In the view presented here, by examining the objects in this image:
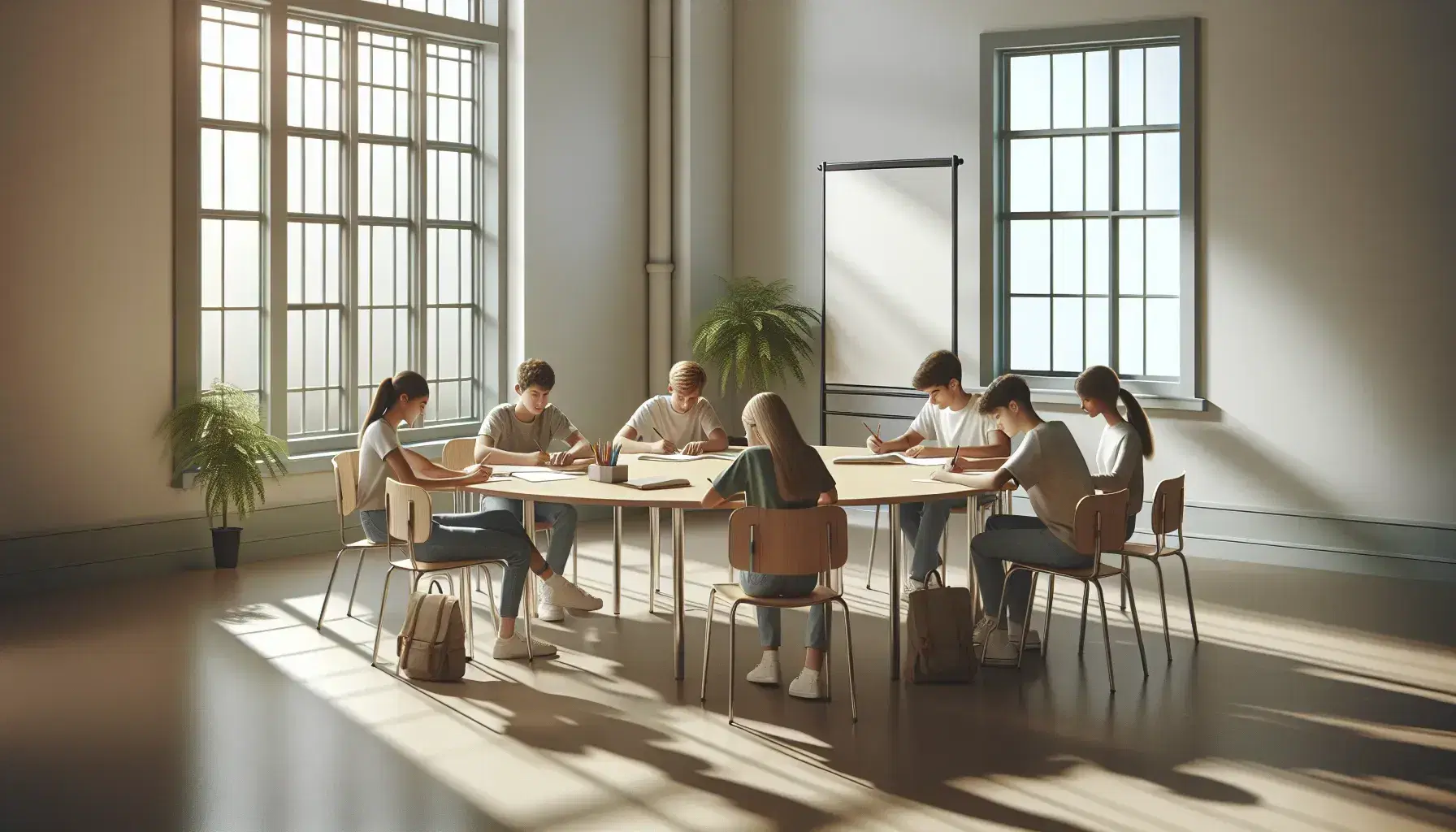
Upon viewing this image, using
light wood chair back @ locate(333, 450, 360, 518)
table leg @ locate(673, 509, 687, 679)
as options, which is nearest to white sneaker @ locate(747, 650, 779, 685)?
table leg @ locate(673, 509, 687, 679)

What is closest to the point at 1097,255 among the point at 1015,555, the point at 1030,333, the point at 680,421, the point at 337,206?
the point at 1030,333

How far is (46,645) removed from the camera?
6.20 meters

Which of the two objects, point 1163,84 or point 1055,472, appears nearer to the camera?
point 1055,472

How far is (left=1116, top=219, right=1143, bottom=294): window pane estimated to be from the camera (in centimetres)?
915

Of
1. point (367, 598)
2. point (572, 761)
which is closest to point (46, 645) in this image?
point (367, 598)

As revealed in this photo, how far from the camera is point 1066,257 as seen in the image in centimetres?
944

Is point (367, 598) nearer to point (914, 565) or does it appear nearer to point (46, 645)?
point (46, 645)

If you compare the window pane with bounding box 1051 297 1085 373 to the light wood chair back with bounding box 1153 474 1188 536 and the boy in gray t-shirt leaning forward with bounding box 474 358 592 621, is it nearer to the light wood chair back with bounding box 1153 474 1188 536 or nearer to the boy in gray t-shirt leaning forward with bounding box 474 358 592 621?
the light wood chair back with bounding box 1153 474 1188 536

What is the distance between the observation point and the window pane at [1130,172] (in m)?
9.09

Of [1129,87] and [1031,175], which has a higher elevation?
[1129,87]

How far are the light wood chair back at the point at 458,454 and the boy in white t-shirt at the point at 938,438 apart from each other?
76.9 inches

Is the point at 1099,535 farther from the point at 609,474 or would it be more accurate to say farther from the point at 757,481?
the point at 609,474

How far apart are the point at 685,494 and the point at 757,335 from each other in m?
4.54

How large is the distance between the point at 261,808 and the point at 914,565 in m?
3.74
